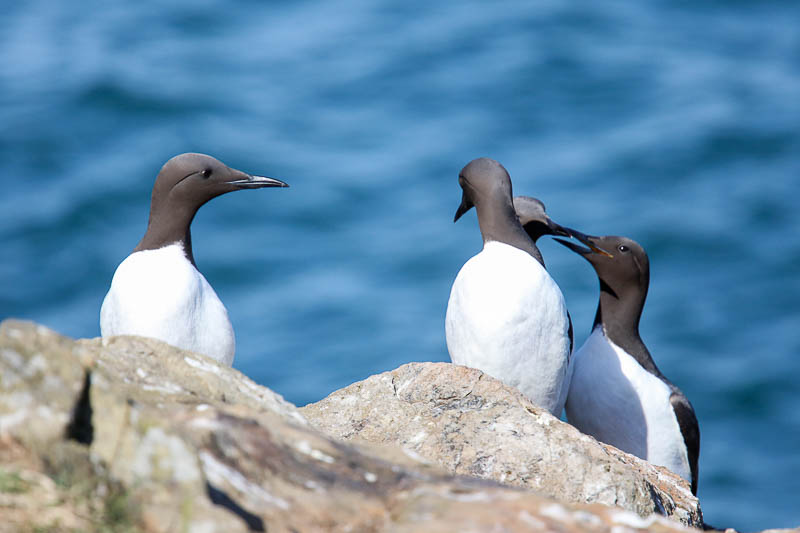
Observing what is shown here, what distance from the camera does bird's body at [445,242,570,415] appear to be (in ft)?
18.9

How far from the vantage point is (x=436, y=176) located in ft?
53.5

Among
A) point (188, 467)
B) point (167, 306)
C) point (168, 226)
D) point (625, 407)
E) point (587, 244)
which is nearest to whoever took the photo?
point (188, 467)

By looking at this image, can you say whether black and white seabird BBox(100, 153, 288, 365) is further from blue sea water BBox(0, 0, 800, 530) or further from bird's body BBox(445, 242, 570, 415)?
blue sea water BBox(0, 0, 800, 530)

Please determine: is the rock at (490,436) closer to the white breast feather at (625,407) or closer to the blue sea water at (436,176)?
the white breast feather at (625,407)

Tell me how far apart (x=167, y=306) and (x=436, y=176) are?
11.3 m

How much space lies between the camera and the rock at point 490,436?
183 inches

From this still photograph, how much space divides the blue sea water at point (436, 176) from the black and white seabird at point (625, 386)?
6.11 metres

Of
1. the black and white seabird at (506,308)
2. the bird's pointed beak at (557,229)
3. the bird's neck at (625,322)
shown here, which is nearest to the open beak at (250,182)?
the black and white seabird at (506,308)

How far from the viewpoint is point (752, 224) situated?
1566 cm

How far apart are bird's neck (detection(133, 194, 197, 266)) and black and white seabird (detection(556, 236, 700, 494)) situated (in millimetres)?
2541

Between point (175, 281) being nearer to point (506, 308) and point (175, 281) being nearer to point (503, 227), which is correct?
point (506, 308)

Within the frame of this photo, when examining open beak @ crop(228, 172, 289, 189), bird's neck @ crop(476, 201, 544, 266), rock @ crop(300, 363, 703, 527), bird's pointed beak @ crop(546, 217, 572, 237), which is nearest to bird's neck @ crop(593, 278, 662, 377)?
bird's pointed beak @ crop(546, 217, 572, 237)

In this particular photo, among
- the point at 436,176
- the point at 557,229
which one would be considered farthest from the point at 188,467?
the point at 436,176

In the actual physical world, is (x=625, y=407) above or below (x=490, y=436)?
above
